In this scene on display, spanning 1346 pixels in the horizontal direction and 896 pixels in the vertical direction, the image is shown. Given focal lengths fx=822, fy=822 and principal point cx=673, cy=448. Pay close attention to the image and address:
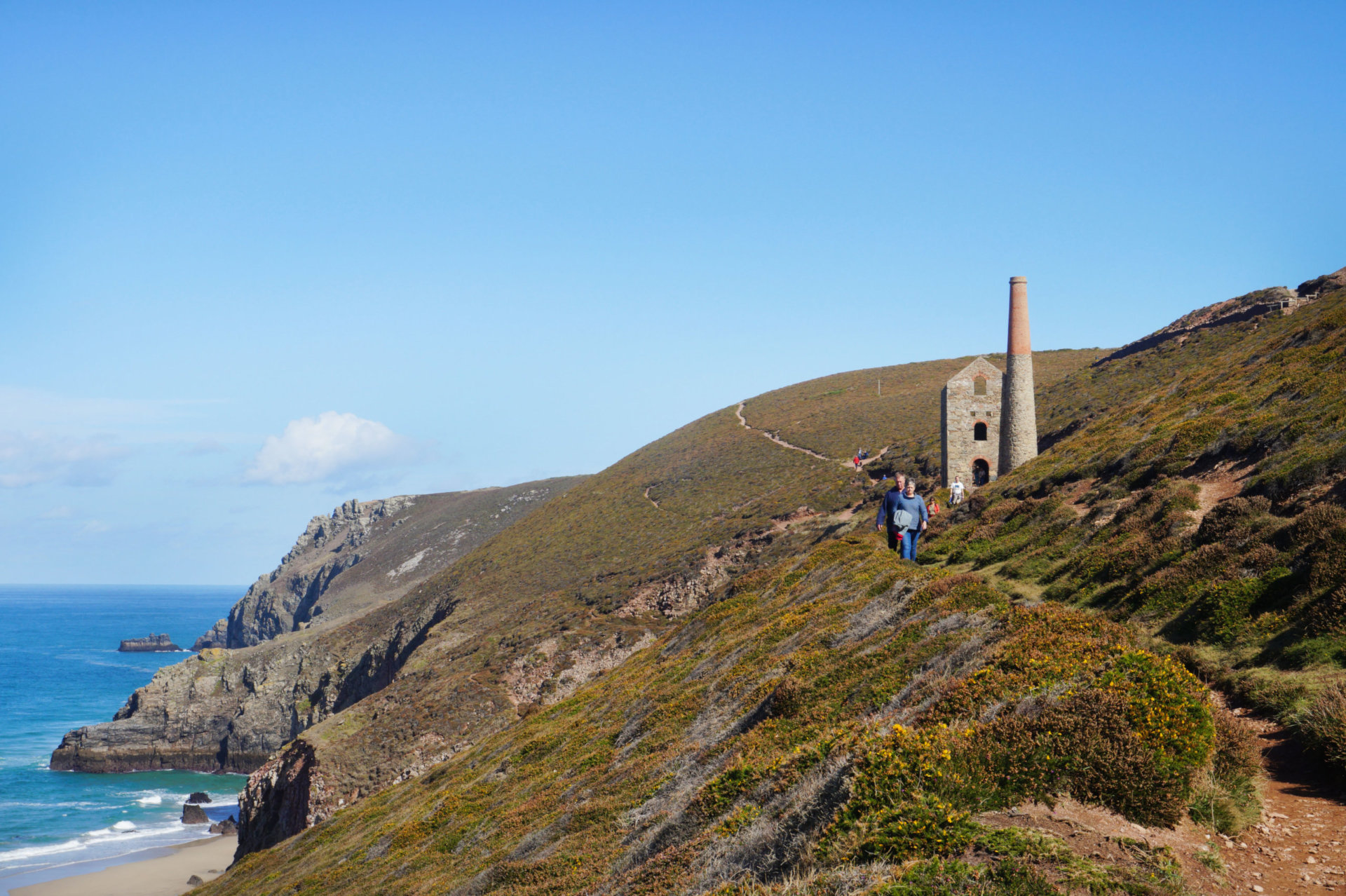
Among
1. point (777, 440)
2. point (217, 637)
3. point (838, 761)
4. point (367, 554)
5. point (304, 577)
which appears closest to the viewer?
point (838, 761)

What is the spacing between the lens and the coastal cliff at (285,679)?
66688 millimetres

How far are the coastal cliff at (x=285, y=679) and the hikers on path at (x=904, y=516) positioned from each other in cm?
4809

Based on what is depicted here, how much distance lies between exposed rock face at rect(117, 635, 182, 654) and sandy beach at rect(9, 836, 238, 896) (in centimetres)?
14026

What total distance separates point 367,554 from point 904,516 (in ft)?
387

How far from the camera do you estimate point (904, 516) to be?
63.5 feet

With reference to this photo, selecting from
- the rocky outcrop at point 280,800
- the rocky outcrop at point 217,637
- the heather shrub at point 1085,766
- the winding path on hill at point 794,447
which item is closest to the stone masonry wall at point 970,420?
the winding path on hill at point 794,447

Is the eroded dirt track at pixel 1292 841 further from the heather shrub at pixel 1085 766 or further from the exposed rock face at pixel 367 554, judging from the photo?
the exposed rock face at pixel 367 554

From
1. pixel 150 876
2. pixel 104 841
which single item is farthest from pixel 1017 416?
pixel 104 841

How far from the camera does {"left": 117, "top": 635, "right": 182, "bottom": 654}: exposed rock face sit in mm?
170387

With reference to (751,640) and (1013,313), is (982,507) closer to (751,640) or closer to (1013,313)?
(751,640)

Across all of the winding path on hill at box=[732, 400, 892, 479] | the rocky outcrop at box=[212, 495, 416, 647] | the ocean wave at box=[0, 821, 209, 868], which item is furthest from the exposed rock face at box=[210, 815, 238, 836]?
the rocky outcrop at box=[212, 495, 416, 647]

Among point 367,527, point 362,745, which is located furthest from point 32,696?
point 362,745

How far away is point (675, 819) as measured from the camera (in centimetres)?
1064

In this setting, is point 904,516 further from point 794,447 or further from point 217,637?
point 217,637
